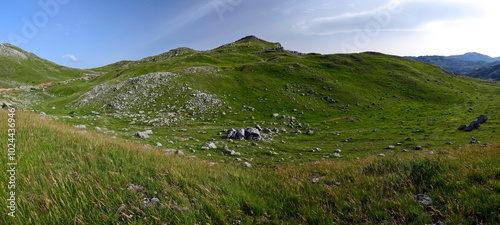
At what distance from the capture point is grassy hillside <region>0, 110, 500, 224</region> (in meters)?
3.70

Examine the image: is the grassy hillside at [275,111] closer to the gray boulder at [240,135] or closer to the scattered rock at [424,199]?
the gray boulder at [240,135]

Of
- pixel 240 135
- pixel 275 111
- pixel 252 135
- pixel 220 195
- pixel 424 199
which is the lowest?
pixel 252 135

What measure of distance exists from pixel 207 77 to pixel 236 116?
1782cm

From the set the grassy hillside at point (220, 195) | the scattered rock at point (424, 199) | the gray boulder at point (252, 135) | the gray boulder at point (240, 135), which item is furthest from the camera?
the gray boulder at point (252, 135)

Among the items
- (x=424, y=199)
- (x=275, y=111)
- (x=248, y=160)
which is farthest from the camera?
(x=275, y=111)

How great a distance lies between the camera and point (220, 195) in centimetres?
488

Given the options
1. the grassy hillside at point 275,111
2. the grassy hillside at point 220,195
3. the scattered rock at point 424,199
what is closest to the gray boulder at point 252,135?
the grassy hillside at point 275,111

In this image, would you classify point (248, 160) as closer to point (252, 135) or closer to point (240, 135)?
point (240, 135)

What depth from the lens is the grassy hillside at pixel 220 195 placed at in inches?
145

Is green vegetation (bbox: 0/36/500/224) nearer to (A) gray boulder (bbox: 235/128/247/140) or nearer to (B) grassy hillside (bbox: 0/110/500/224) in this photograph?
(B) grassy hillside (bbox: 0/110/500/224)

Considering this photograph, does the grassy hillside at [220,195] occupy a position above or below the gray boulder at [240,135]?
above

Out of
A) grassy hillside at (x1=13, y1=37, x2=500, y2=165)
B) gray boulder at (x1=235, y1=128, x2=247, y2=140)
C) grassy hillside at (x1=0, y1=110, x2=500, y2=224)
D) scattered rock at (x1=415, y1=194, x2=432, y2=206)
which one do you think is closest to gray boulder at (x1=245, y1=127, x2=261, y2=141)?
gray boulder at (x1=235, y1=128, x2=247, y2=140)

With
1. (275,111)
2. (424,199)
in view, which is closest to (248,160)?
(424,199)

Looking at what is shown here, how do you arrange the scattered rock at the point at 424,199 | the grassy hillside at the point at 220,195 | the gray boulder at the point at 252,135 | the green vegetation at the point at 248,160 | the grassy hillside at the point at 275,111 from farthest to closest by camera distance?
the gray boulder at the point at 252,135, the grassy hillside at the point at 275,111, the scattered rock at the point at 424,199, the green vegetation at the point at 248,160, the grassy hillside at the point at 220,195
